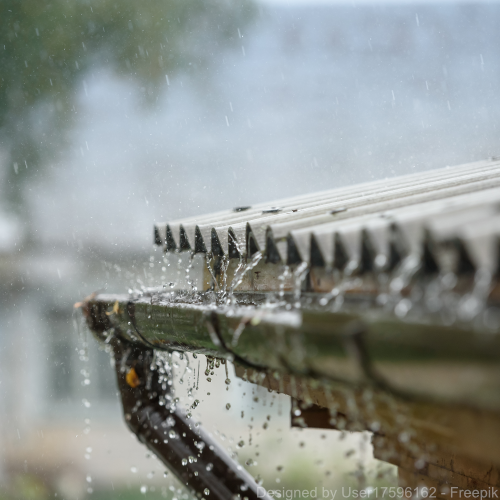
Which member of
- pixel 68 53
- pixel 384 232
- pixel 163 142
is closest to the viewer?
pixel 384 232

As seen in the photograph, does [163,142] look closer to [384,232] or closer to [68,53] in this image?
[68,53]

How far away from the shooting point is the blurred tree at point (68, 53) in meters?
15.3

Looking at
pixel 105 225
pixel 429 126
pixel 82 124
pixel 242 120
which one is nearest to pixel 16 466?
pixel 105 225

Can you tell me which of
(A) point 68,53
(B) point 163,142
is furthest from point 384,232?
(A) point 68,53

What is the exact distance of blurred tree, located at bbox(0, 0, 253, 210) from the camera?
50.2ft

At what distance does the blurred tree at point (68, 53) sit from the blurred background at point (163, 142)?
0.04 meters

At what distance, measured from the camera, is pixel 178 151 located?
16.9 m

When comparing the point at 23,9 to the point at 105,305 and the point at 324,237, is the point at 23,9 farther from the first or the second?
the point at 324,237

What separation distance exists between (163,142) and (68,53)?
3.70 metres

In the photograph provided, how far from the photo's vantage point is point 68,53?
1620cm

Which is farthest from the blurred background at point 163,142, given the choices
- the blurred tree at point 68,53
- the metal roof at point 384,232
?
the metal roof at point 384,232

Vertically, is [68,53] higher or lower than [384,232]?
higher

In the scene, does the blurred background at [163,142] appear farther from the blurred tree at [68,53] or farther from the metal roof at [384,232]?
the metal roof at [384,232]

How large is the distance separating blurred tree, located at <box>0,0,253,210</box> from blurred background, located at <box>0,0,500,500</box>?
44 millimetres
